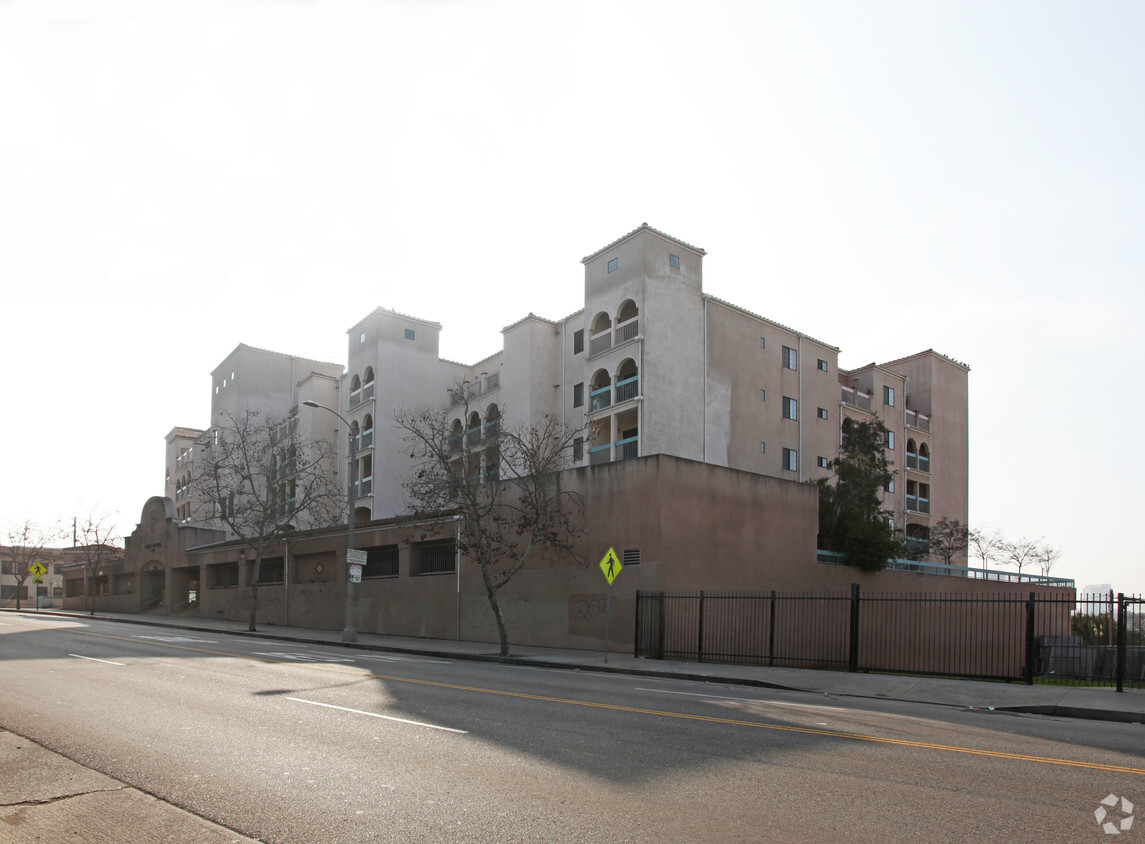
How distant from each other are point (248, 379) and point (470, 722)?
6076cm

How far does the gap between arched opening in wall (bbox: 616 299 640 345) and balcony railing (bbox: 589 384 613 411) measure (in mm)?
2538

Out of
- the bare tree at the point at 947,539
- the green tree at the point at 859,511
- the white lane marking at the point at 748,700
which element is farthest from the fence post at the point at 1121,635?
the bare tree at the point at 947,539

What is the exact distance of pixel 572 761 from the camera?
305 inches

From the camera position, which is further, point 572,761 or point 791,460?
point 791,460

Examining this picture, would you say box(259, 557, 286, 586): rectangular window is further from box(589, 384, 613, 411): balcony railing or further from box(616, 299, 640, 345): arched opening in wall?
box(616, 299, 640, 345): arched opening in wall

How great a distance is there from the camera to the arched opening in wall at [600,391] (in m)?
42.2

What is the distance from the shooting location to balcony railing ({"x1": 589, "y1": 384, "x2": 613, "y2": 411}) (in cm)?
4225

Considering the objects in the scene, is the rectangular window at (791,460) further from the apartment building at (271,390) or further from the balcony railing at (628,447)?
the apartment building at (271,390)

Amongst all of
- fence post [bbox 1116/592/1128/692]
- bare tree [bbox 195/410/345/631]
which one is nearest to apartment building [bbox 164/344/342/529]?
bare tree [bbox 195/410/345/631]

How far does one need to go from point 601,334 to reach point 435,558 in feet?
49.6

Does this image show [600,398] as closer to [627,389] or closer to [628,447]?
[627,389]

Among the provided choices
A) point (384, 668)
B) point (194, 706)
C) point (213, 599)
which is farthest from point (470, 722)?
point (213, 599)

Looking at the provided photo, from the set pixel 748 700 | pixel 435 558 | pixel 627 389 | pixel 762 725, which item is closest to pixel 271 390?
pixel 627 389

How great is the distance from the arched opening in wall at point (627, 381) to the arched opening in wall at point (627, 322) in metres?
1.17
